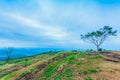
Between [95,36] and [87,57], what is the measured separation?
47.1m

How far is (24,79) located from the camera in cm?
2970

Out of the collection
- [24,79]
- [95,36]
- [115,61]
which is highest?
[95,36]

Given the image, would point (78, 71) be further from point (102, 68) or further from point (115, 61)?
point (115, 61)

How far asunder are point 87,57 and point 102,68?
4532 millimetres

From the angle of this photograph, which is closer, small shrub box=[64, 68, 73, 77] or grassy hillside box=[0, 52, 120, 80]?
grassy hillside box=[0, 52, 120, 80]

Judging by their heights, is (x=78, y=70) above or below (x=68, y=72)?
above

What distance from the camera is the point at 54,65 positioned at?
29812 mm

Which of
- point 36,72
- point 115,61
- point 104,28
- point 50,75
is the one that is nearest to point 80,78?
point 50,75

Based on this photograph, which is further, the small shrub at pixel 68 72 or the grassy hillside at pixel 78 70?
the small shrub at pixel 68 72

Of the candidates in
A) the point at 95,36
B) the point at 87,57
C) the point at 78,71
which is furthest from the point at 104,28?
the point at 78,71

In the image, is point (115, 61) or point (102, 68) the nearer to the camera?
point (102, 68)

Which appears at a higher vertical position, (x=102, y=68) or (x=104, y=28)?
(x=104, y=28)

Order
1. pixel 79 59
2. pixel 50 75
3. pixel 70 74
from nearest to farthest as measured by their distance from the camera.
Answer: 1. pixel 70 74
2. pixel 50 75
3. pixel 79 59

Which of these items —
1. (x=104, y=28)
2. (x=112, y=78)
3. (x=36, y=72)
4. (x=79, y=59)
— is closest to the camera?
(x=112, y=78)
